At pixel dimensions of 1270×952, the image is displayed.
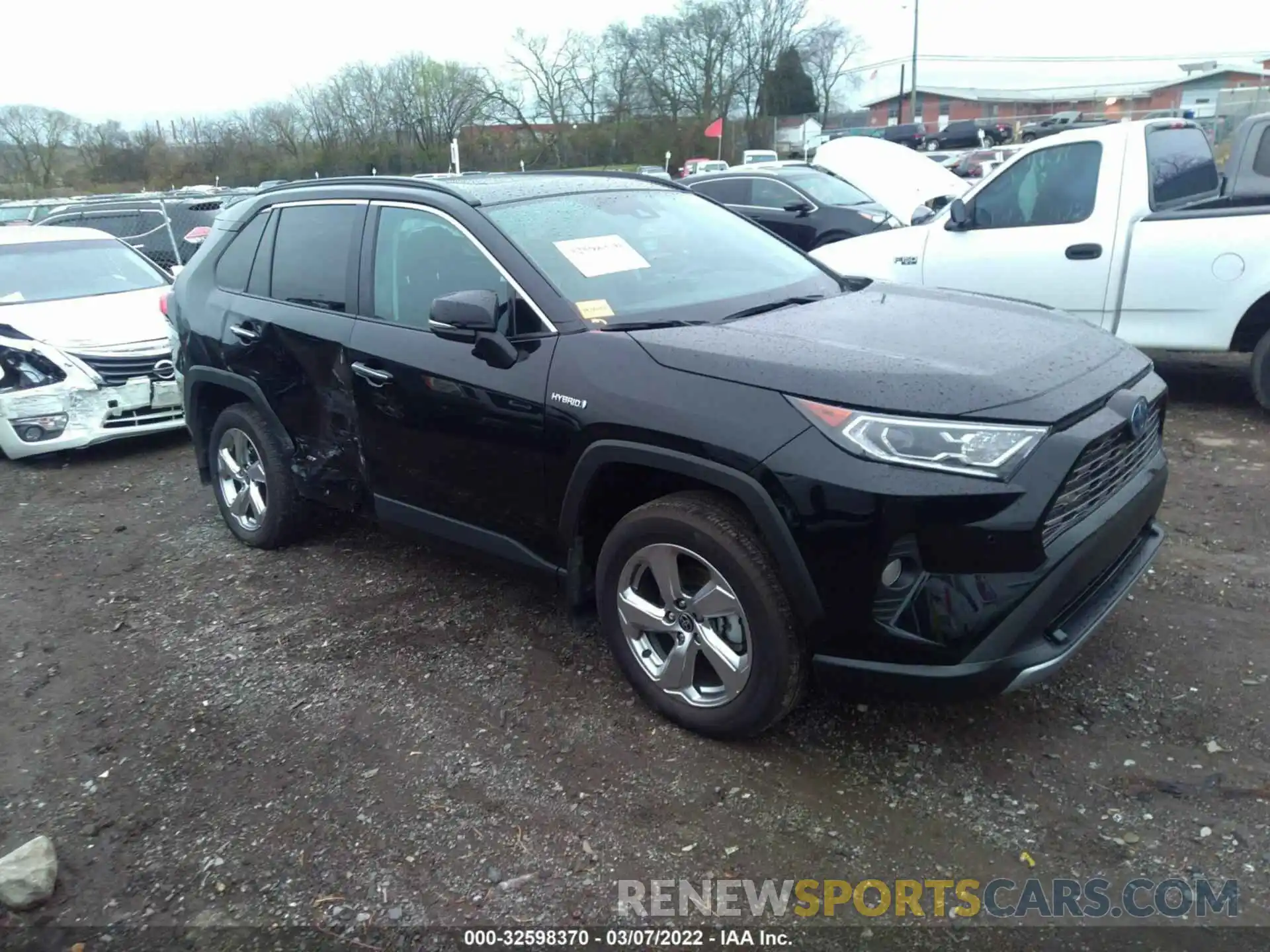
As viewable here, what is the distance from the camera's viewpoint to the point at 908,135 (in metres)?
46.2

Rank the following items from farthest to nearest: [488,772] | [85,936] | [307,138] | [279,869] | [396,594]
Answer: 1. [307,138]
2. [396,594]
3. [488,772]
4. [279,869]
5. [85,936]

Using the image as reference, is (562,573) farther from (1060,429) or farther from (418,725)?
(1060,429)

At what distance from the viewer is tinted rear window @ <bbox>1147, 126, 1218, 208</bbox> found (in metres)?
6.43

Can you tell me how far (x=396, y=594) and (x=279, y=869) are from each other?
1.82 meters

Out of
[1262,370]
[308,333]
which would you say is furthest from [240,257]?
[1262,370]

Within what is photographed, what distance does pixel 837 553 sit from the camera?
2686mm

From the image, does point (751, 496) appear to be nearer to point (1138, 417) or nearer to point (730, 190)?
point (1138, 417)

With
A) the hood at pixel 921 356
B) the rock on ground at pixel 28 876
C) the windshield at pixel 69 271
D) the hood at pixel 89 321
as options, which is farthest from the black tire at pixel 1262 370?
the windshield at pixel 69 271

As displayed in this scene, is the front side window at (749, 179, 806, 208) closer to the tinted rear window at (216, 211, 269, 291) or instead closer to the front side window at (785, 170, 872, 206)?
the front side window at (785, 170, 872, 206)

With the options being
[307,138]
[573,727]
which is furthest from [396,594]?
[307,138]

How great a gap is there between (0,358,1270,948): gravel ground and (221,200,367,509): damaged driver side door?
64 cm

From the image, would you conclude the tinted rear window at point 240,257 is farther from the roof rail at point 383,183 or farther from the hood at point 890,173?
the hood at point 890,173

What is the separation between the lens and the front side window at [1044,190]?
21.4ft

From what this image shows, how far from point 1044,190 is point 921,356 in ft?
14.8
